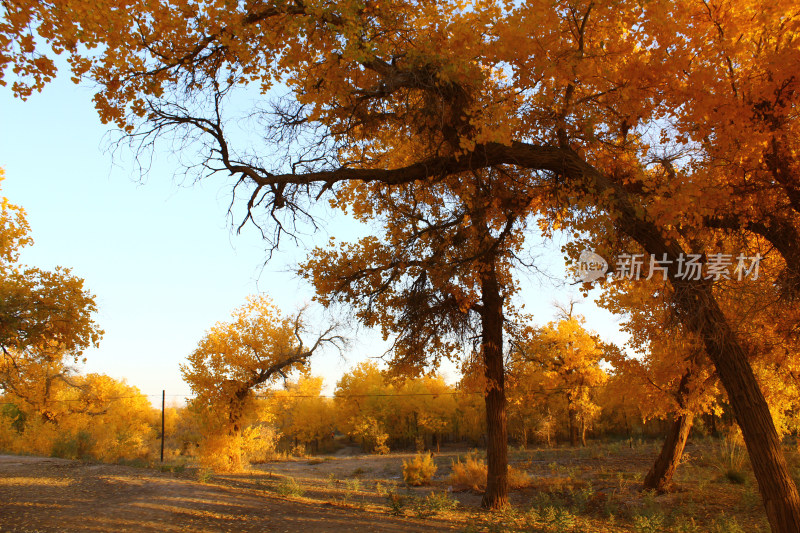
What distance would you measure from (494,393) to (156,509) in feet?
Answer: 22.3

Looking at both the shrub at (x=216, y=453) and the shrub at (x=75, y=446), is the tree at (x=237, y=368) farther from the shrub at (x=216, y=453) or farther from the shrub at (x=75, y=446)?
the shrub at (x=75, y=446)

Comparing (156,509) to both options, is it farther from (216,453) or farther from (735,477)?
(735,477)

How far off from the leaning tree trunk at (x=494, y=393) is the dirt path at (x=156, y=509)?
Result: 2.22 meters

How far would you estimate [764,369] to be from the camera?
10234 mm

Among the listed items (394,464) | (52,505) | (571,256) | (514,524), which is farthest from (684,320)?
(394,464)

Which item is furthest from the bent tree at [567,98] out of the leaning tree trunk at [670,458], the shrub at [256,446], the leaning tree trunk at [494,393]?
the shrub at [256,446]

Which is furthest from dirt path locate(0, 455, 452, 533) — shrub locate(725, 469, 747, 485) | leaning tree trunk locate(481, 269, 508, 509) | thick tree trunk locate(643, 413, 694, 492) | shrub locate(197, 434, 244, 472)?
shrub locate(725, 469, 747, 485)

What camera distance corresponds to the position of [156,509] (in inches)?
344

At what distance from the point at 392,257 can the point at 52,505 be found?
7768 mm

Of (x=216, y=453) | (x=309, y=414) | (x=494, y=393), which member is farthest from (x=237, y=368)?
(x=309, y=414)

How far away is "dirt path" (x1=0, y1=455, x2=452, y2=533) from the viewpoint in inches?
295

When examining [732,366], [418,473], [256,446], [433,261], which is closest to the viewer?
[732,366]

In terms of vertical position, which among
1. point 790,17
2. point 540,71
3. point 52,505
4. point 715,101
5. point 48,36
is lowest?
point 52,505

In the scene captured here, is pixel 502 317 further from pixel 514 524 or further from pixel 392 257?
pixel 514 524
